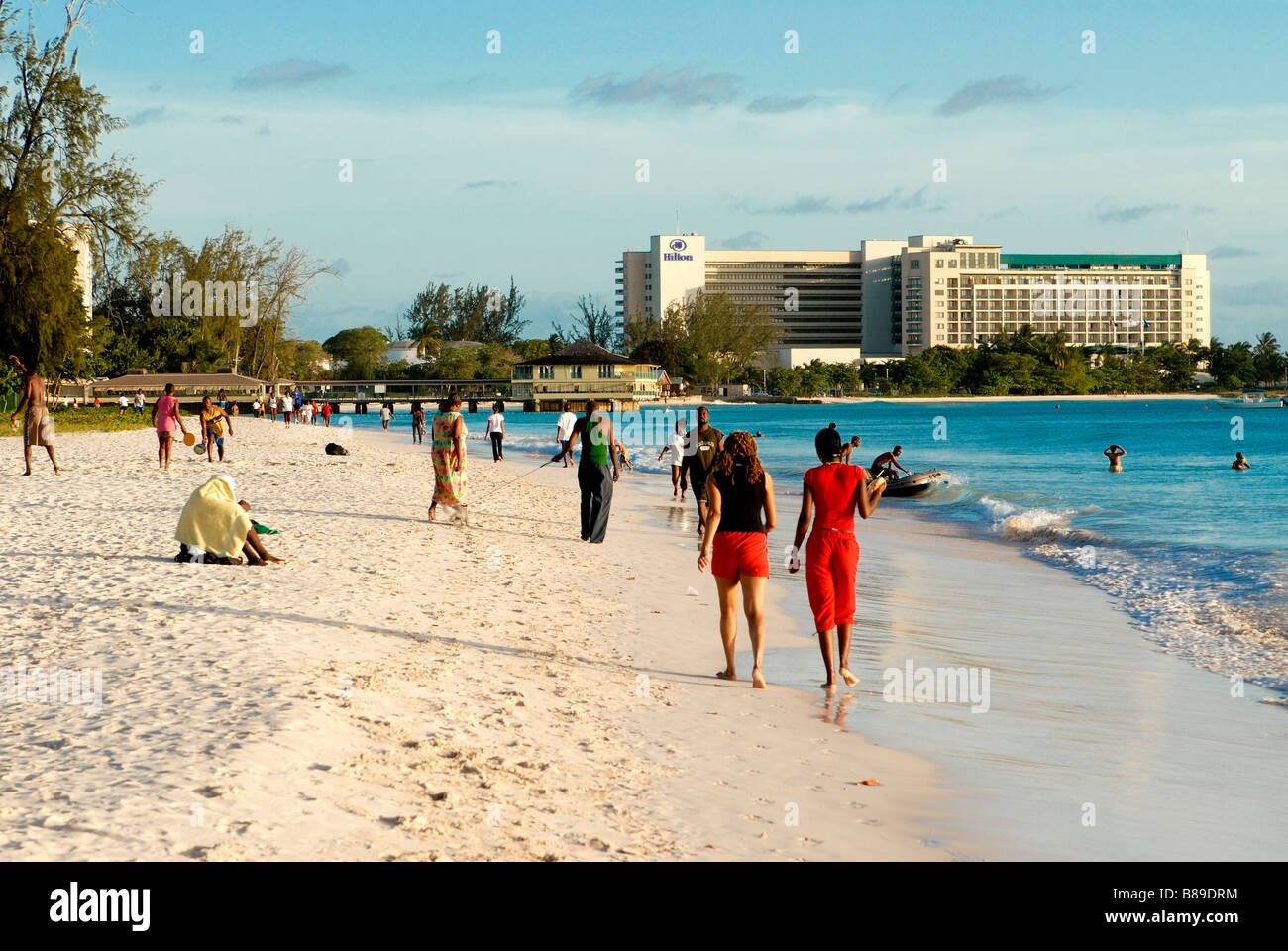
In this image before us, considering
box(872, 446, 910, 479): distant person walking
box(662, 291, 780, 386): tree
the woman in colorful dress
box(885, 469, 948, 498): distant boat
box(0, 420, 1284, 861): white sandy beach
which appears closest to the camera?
box(0, 420, 1284, 861): white sandy beach

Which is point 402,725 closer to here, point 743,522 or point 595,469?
point 743,522

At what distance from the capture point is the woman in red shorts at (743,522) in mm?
7262

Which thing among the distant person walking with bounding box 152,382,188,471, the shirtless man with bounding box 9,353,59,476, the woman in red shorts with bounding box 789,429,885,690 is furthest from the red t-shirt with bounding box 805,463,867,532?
the distant person walking with bounding box 152,382,188,471

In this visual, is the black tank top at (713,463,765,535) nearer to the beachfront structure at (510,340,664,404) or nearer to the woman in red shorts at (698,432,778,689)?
the woman in red shorts at (698,432,778,689)

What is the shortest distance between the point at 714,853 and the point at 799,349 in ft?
609

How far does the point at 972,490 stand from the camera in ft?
93.9

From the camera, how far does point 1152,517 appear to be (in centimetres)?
2191

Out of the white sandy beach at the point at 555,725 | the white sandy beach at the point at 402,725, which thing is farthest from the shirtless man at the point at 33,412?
the white sandy beach at the point at 402,725

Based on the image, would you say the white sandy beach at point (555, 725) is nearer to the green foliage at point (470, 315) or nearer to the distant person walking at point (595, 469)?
the distant person walking at point (595, 469)

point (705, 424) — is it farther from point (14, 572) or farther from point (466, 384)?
point (466, 384)

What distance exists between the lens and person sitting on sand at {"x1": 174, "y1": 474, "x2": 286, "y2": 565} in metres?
10.4

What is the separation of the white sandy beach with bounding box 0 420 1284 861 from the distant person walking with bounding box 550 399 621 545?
1658 mm

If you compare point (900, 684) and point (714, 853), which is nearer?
point (714, 853)
